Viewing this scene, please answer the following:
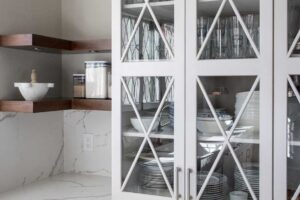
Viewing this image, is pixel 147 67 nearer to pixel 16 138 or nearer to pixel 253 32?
pixel 253 32

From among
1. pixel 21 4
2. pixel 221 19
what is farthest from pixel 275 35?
pixel 21 4

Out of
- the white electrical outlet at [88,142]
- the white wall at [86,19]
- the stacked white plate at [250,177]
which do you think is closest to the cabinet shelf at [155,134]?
the stacked white plate at [250,177]

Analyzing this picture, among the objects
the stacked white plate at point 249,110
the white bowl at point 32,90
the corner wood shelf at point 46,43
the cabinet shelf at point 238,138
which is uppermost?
the corner wood shelf at point 46,43

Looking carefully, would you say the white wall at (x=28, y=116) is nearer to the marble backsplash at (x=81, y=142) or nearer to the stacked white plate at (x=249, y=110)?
the marble backsplash at (x=81, y=142)

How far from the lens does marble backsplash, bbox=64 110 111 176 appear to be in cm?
255

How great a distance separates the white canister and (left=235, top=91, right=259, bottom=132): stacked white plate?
814mm

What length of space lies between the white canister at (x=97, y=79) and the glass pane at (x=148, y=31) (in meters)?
0.36

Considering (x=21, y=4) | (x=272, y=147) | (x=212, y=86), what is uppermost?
(x=21, y=4)

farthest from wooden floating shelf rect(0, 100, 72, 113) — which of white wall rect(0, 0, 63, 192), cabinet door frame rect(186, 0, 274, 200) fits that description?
cabinet door frame rect(186, 0, 274, 200)

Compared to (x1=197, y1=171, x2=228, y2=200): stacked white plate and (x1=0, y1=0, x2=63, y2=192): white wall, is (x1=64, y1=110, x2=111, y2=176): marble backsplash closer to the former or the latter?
(x1=0, y1=0, x2=63, y2=192): white wall

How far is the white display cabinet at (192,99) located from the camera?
5.42 feet

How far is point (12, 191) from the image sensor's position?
7.41 feet

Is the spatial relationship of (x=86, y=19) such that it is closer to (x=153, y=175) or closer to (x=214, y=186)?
(x=153, y=175)

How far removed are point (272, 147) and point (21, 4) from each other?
1.62m
